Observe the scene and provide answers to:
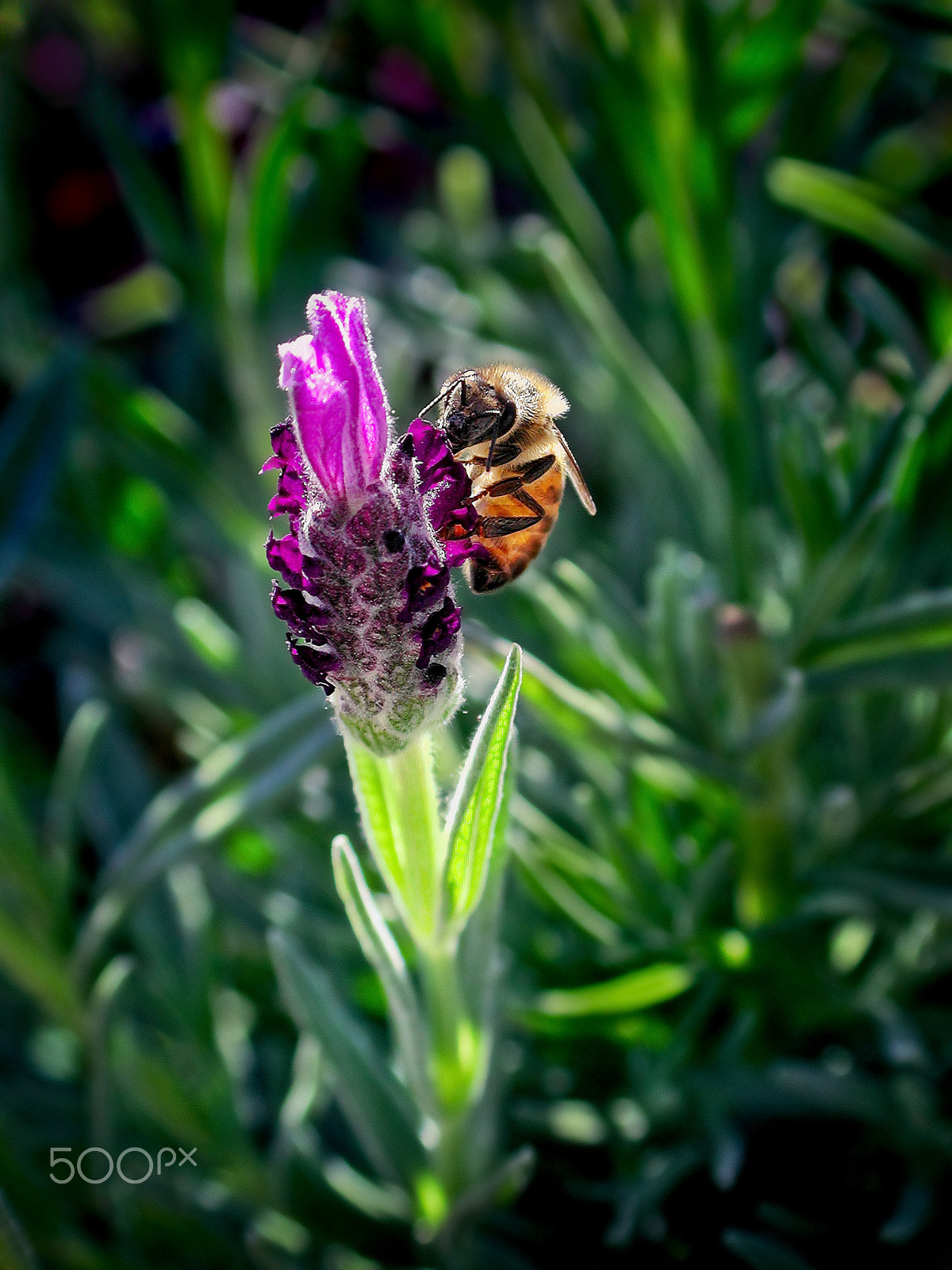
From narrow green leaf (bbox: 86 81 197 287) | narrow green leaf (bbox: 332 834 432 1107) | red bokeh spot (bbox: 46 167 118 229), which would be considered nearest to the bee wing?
narrow green leaf (bbox: 332 834 432 1107)

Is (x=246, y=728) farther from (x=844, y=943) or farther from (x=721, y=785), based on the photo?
(x=844, y=943)

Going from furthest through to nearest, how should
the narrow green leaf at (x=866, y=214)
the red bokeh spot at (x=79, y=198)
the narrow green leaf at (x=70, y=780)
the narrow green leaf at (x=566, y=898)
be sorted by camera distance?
1. the red bokeh spot at (x=79, y=198)
2. the narrow green leaf at (x=866, y=214)
3. the narrow green leaf at (x=70, y=780)
4. the narrow green leaf at (x=566, y=898)

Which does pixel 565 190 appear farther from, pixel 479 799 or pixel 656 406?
pixel 479 799

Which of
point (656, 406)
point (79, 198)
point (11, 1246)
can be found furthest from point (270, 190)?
point (79, 198)

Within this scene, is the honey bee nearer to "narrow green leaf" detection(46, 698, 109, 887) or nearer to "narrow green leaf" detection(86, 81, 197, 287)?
"narrow green leaf" detection(46, 698, 109, 887)

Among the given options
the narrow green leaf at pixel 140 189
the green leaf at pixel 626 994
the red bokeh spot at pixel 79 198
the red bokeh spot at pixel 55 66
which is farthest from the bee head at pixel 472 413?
the red bokeh spot at pixel 55 66

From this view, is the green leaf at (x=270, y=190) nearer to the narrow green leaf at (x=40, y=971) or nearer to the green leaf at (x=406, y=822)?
the narrow green leaf at (x=40, y=971)

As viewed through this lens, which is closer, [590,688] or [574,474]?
[574,474]

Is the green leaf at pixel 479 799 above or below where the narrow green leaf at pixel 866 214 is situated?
below
